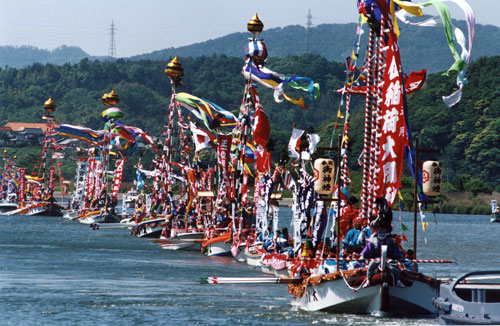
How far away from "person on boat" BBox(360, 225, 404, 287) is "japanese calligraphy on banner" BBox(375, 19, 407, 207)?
145cm

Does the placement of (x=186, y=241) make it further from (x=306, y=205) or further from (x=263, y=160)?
(x=306, y=205)

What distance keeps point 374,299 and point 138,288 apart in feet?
49.7

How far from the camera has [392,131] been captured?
30.4 metres

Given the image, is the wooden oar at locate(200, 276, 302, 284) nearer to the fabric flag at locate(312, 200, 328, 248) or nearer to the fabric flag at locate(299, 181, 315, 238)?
the fabric flag at locate(312, 200, 328, 248)

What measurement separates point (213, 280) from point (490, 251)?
169ft

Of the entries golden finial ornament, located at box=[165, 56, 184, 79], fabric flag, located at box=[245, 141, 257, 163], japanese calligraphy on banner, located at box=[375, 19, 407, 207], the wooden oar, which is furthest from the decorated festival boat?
golden finial ornament, located at box=[165, 56, 184, 79]

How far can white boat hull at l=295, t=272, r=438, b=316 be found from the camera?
Result: 94.5ft

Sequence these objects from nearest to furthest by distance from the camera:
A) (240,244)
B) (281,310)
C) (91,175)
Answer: (281,310) → (240,244) → (91,175)

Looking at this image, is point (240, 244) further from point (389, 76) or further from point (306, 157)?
point (389, 76)

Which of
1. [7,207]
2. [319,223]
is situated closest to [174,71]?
[319,223]

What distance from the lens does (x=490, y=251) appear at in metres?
76.3

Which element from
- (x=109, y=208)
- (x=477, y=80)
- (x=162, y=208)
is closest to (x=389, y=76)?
(x=162, y=208)

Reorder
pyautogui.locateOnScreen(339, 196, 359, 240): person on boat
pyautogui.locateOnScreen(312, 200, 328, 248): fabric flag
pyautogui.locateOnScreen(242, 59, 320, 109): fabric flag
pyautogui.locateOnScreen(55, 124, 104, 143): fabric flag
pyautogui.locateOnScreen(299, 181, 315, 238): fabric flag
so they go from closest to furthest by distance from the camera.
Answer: pyautogui.locateOnScreen(339, 196, 359, 240): person on boat → pyautogui.locateOnScreen(312, 200, 328, 248): fabric flag → pyautogui.locateOnScreen(299, 181, 315, 238): fabric flag → pyautogui.locateOnScreen(242, 59, 320, 109): fabric flag → pyautogui.locateOnScreen(55, 124, 104, 143): fabric flag

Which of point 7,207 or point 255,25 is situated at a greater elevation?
point 255,25
